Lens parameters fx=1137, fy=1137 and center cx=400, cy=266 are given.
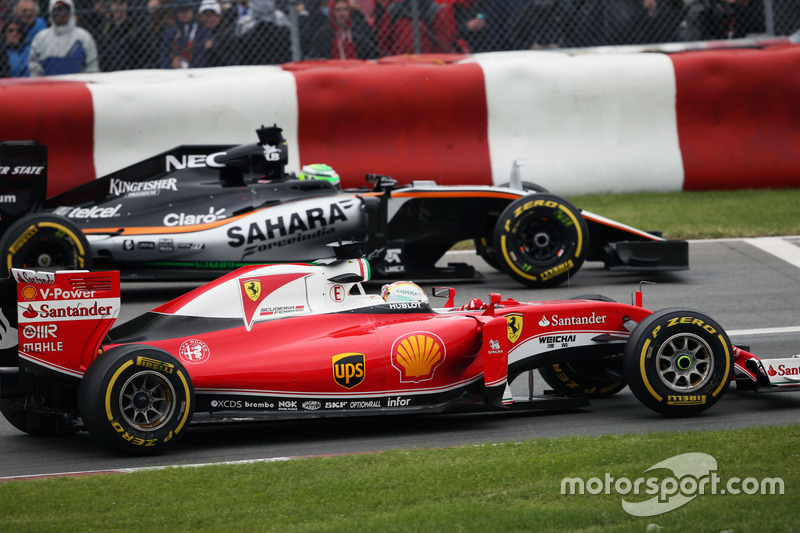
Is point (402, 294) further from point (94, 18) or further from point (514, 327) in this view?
point (94, 18)


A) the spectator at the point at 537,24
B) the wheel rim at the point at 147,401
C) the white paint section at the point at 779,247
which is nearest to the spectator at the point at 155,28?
the spectator at the point at 537,24

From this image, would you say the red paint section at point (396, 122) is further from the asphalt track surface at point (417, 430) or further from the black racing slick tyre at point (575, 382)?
the black racing slick tyre at point (575, 382)

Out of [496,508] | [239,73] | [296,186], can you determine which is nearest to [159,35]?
[239,73]

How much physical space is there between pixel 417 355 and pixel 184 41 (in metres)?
9.16

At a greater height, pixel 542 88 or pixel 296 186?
pixel 542 88

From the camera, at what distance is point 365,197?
11469mm

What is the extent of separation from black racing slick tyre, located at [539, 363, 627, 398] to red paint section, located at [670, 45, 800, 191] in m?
7.55

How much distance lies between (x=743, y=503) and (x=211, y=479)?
2664mm

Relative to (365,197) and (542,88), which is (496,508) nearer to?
(365,197)

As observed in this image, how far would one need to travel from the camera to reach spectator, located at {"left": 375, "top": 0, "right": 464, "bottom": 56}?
15266 mm

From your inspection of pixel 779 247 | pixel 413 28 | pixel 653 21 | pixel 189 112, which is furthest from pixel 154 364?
pixel 653 21

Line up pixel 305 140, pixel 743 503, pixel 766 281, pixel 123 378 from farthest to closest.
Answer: pixel 305 140 < pixel 766 281 < pixel 123 378 < pixel 743 503

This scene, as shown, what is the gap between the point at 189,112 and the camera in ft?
47.5

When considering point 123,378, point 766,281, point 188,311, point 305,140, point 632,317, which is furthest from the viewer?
point 305,140
